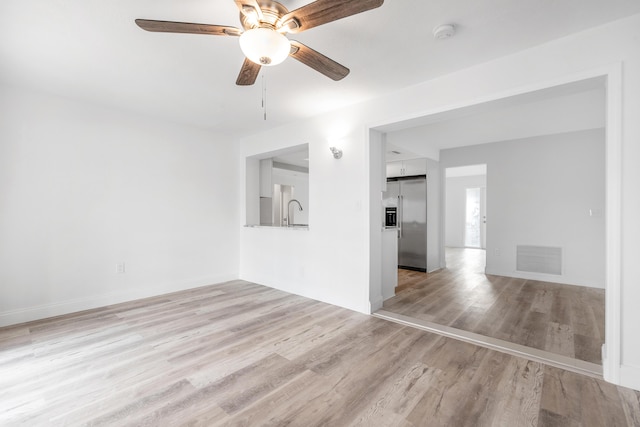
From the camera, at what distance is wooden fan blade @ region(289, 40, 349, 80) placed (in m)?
1.78

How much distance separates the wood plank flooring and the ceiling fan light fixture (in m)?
2.94

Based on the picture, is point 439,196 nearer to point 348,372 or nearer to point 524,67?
point 524,67

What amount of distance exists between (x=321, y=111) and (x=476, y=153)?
12.2 feet

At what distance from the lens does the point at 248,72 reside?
6.69 feet

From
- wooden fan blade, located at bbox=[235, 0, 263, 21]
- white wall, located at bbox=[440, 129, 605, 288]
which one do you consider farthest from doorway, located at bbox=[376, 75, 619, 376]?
wooden fan blade, located at bbox=[235, 0, 263, 21]

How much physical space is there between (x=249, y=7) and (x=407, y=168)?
4.98 meters

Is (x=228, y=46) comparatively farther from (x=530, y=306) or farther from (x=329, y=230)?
(x=530, y=306)

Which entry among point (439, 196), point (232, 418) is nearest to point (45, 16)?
point (232, 418)

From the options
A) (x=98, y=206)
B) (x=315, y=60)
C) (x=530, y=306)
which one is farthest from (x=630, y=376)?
(x=98, y=206)

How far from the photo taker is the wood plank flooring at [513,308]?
8.82ft

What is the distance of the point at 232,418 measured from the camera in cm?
165

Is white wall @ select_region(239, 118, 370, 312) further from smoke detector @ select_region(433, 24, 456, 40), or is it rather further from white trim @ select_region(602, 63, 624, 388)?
white trim @ select_region(602, 63, 624, 388)

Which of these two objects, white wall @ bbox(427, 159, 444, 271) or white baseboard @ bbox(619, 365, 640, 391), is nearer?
white baseboard @ bbox(619, 365, 640, 391)

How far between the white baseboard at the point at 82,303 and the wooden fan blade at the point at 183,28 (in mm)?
3373
